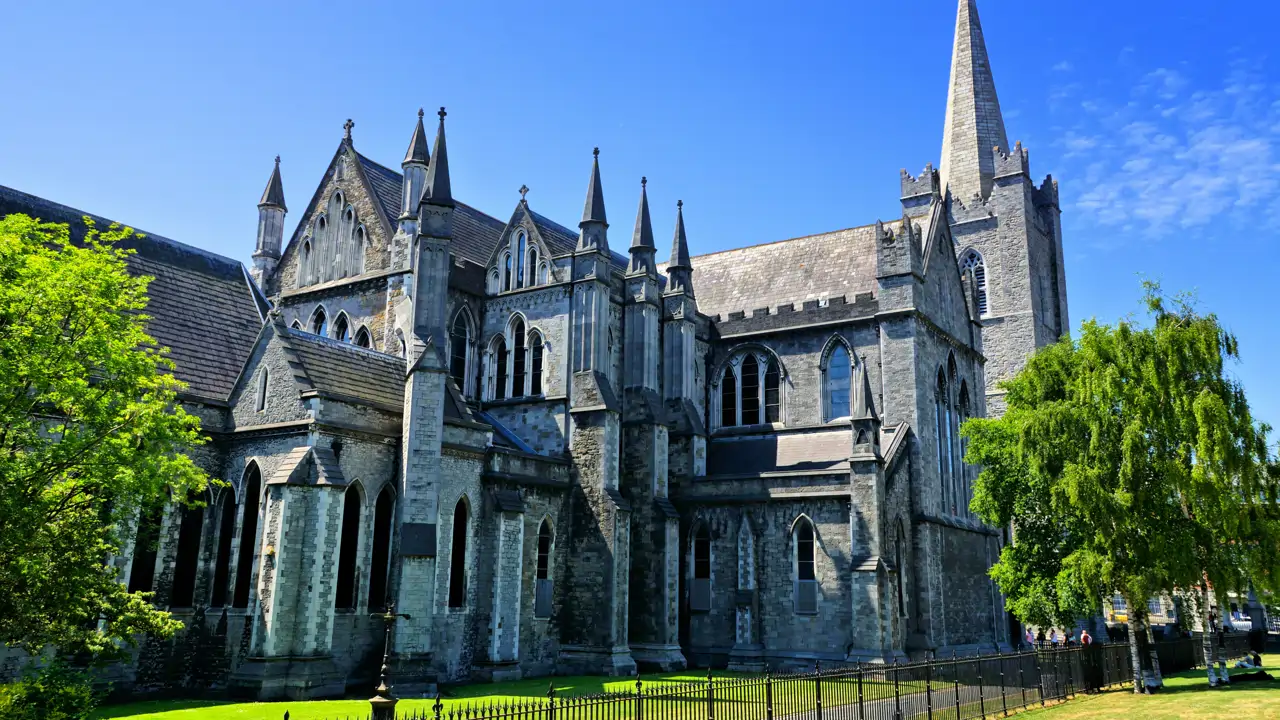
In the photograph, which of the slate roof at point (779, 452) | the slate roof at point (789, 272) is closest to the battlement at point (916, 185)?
the slate roof at point (789, 272)

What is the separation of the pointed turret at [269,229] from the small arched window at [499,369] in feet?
29.4

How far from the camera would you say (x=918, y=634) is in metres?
31.5

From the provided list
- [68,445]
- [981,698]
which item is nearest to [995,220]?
[981,698]

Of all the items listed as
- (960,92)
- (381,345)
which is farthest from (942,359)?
(960,92)

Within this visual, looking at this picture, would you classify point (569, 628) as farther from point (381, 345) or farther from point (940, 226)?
point (940, 226)

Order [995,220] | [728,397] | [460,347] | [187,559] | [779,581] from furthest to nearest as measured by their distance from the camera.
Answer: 1. [995,220]
2. [728,397]
3. [460,347]
4. [779,581]
5. [187,559]

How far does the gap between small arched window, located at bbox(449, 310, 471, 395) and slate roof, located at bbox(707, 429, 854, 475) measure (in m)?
9.78

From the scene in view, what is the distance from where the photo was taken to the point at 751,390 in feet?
127

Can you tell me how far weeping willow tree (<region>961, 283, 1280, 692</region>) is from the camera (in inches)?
996

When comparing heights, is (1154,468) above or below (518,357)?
below

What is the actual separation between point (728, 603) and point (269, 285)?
1991 cm

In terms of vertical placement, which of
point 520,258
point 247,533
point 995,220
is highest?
point 995,220

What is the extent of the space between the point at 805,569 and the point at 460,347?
548 inches

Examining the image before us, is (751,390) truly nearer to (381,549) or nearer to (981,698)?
(381,549)
